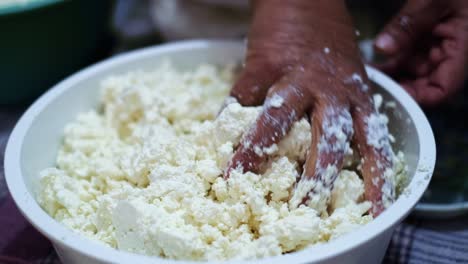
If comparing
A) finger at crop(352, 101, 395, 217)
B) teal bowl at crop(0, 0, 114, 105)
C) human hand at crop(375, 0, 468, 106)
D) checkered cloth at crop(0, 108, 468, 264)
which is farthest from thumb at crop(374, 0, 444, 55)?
teal bowl at crop(0, 0, 114, 105)

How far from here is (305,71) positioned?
67cm

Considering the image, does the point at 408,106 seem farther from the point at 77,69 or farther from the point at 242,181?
the point at 77,69

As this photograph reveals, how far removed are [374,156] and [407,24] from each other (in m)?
0.23

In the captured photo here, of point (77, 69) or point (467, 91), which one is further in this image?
point (77, 69)

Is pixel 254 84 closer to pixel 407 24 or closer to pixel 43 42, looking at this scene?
pixel 407 24

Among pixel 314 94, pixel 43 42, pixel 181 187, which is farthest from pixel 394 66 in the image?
pixel 43 42

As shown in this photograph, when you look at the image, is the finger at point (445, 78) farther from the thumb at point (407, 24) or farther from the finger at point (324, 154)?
the finger at point (324, 154)

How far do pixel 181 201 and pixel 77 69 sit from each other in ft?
1.91

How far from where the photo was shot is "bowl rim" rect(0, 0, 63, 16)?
2.85ft

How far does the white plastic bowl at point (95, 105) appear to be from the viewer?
0.50 meters

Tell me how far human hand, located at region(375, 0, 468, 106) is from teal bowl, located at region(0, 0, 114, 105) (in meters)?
0.55

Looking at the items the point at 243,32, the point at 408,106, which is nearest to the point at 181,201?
the point at 408,106

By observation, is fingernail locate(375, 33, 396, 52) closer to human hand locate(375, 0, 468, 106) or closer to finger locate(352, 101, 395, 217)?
human hand locate(375, 0, 468, 106)

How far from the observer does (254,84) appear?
2.30 ft
